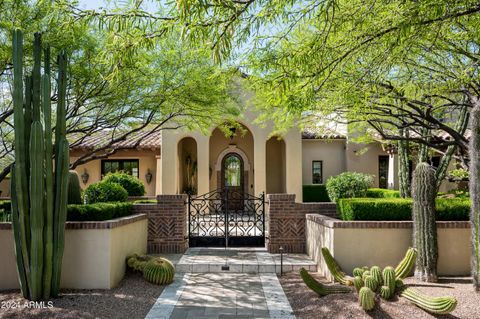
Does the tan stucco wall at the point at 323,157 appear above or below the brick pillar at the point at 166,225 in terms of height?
above

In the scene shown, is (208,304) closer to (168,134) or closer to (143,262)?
(143,262)

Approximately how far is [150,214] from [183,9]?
26.0 feet

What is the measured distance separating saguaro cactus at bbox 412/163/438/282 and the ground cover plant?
3.05ft

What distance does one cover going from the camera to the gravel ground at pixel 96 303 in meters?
5.73

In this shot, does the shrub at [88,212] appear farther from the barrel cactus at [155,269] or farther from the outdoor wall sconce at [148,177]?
the outdoor wall sconce at [148,177]

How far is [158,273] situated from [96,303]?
1.49 metres

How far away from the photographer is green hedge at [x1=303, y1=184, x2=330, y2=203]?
19.3m

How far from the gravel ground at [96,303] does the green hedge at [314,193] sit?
12954 millimetres

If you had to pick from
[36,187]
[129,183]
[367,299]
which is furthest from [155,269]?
[129,183]

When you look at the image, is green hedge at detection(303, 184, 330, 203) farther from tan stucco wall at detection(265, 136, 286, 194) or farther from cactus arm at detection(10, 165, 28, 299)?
cactus arm at detection(10, 165, 28, 299)

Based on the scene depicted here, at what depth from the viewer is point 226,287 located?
7.45 m

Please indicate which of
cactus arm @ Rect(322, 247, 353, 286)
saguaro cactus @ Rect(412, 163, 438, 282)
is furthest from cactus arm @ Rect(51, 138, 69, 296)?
saguaro cactus @ Rect(412, 163, 438, 282)

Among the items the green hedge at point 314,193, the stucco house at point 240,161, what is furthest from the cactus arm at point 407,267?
the green hedge at point 314,193

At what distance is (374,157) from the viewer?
2031cm
